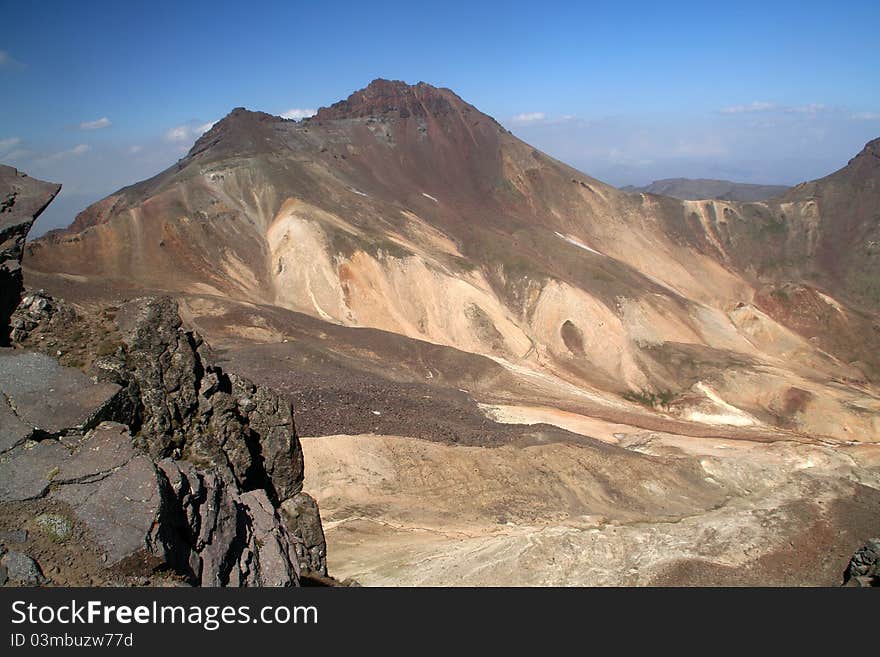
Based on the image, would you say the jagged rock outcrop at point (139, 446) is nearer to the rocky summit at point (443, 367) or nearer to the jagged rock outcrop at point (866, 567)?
the rocky summit at point (443, 367)

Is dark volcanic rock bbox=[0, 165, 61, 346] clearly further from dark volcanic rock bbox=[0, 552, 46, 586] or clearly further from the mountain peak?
the mountain peak

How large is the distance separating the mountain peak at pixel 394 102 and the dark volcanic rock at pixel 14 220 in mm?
84030

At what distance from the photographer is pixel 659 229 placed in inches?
3381

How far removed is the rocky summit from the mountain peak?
66 centimetres

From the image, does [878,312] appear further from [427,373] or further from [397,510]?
[397,510]

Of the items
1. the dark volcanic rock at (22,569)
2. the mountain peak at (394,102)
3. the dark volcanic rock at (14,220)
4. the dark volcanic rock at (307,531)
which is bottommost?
the dark volcanic rock at (307,531)

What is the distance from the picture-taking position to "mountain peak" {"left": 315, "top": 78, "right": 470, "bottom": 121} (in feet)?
308

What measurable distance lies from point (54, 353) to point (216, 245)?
44549 mm

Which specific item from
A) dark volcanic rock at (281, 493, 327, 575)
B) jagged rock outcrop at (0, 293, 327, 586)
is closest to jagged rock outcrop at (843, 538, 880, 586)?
dark volcanic rock at (281, 493, 327, 575)

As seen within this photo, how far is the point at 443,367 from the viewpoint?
1635 inches

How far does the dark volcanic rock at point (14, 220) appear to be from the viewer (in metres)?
11.2

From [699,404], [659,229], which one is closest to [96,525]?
[699,404]

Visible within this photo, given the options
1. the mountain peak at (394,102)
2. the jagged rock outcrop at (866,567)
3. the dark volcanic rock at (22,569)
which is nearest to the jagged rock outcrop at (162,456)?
the dark volcanic rock at (22,569)

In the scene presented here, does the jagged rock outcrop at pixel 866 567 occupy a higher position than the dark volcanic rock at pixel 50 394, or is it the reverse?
the dark volcanic rock at pixel 50 394
